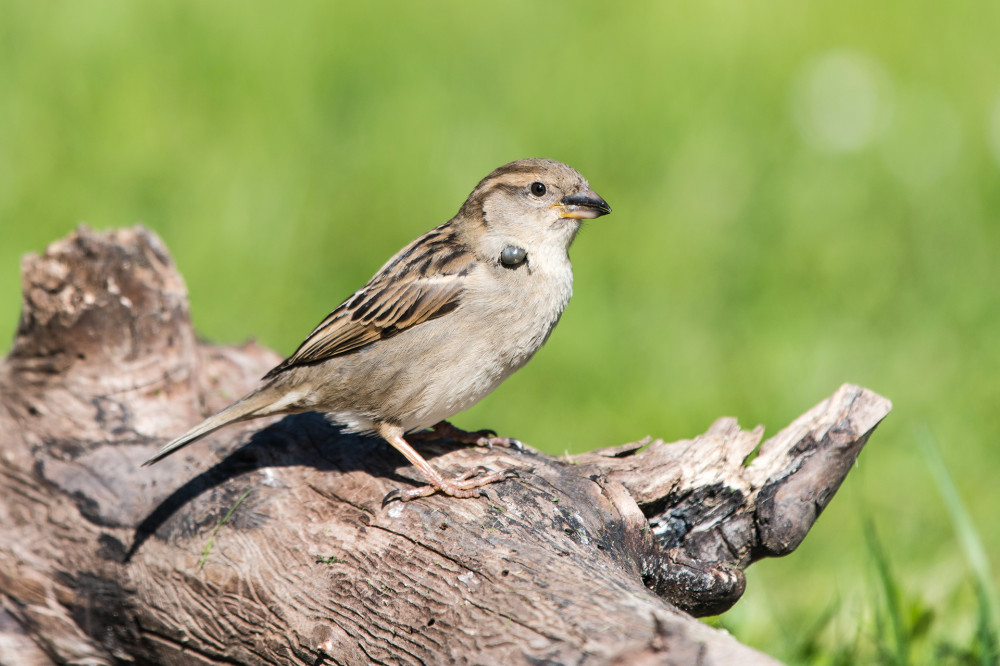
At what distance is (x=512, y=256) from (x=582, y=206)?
37 centimetres

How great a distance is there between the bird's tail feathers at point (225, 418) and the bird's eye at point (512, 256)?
3.66 feet

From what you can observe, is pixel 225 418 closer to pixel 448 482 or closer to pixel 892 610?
pixel 448 482

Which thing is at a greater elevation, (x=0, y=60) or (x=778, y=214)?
(x=0, y=60)

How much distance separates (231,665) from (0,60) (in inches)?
280

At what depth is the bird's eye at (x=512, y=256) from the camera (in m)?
4.75

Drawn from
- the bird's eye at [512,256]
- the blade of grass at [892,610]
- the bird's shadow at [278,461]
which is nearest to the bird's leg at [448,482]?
the bird's shadow at [278,461]

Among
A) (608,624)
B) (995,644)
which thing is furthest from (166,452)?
(995,644)

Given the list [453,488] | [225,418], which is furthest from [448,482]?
[225,418]

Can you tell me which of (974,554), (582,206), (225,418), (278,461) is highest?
(582,206)

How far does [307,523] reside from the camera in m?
4.14

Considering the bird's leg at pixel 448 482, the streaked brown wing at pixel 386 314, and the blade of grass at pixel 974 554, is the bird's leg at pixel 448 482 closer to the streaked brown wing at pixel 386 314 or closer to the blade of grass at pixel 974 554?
the streaked brown wing at pixel 386 314

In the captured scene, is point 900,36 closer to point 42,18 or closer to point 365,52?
point 365,52

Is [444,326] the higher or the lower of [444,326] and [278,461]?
the higher

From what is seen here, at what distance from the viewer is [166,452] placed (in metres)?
4.36
